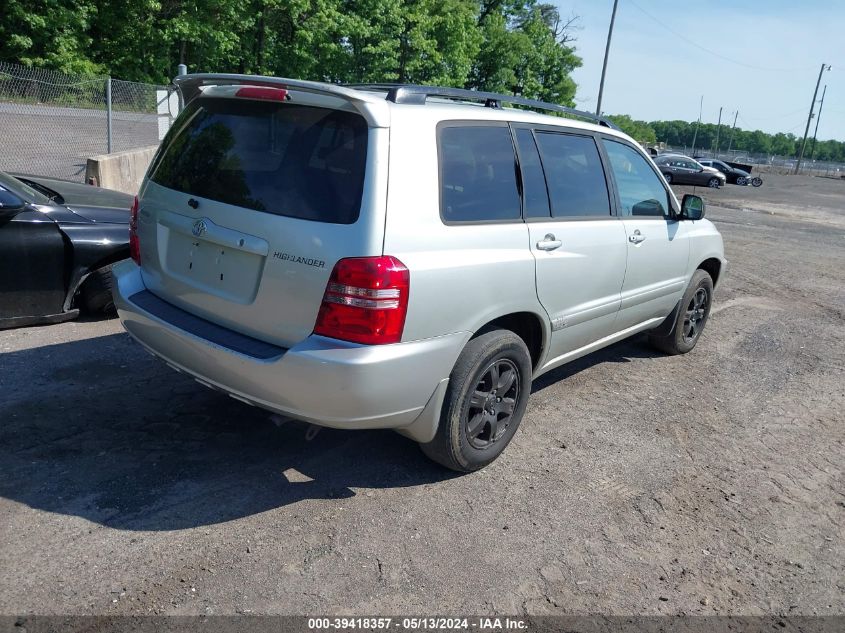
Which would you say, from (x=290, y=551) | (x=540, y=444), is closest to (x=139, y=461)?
(x=290, y=551)

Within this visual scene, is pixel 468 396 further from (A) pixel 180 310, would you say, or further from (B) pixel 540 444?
(A) pixel 180 310

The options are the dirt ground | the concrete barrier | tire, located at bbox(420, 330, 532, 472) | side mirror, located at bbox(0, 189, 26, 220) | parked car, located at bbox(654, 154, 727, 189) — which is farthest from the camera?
parked car, located at bbox(654, 154, 727, 189)

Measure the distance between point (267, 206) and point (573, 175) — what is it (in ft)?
6.59

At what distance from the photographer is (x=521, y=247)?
3.75 metres

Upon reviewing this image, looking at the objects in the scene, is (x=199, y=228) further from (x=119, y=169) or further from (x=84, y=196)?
(x=119, y=169)

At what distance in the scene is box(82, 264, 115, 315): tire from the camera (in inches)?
225

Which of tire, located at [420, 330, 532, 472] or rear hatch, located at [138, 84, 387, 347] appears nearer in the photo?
rear hatch, located at [138, 84, 387, 347]

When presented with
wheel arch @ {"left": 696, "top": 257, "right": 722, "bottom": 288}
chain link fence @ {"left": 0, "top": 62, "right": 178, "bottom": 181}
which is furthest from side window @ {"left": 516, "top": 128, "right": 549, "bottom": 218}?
chain link fence @ {"left": 0, "top": 62, "right": 178, "bottom": 181}

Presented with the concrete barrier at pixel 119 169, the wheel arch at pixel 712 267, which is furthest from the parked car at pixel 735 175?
the wheel arch at pixel 712 267

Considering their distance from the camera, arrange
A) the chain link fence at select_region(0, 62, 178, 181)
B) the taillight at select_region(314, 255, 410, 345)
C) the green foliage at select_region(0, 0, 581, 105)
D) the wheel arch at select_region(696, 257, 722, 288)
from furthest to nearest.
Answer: the green foliage at select_region(0, 0, 581, 105), the chain link fence at select_region(0, 62, 178, 181), the wheel arch at select_region(696, 257, 722, 288), the taillight at select_region(314, 255, 410, 345)

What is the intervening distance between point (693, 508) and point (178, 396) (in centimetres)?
309

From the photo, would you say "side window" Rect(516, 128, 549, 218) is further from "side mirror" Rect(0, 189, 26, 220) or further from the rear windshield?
"side mirror" Rect(0, 189, 26, 220)

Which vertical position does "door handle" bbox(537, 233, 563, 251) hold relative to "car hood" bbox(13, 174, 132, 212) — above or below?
above

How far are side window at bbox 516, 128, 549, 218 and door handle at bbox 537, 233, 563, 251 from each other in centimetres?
13
